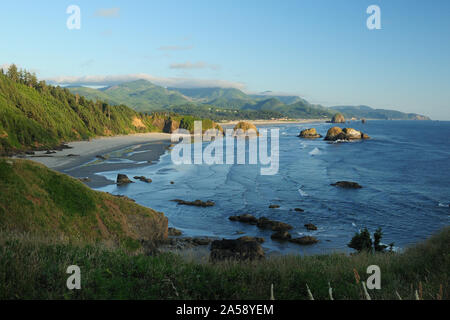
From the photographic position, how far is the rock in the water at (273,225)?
97.5ft

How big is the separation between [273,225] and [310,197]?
14.5m

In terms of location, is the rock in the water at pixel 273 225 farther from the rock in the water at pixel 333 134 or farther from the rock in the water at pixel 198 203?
the rock in the water at pixel 333 134

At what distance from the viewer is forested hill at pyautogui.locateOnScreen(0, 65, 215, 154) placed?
77875mm

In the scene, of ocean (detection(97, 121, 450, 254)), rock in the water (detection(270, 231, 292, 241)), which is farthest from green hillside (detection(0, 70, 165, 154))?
rock in the water (detection(270, 231, 292, 241))

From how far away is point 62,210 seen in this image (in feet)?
53.9

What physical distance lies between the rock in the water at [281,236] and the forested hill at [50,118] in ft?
213

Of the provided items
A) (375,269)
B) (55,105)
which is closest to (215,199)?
(375,269)

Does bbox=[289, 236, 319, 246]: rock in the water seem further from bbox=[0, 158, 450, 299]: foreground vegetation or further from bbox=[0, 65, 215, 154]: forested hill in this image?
bbox=[0, 65, 215, 154]: forested hill

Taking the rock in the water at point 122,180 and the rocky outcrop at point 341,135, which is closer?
the rock in the water at point 122,180

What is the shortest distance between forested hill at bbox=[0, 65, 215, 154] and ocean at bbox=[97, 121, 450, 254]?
115ft

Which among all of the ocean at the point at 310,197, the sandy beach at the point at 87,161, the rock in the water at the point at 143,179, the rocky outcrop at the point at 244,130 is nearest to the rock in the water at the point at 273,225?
the ocean at the point at 310,197

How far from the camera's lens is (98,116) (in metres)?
136
